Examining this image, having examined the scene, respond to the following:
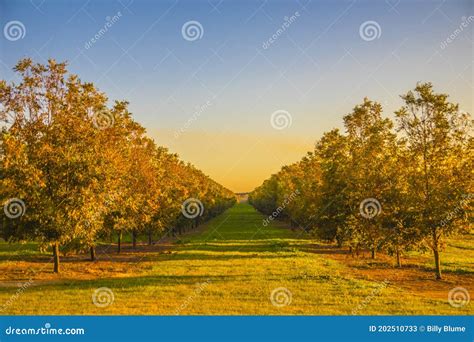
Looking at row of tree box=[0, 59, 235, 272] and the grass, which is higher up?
row of tree box=[0, 59, 235, 272]

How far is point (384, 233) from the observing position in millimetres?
30062

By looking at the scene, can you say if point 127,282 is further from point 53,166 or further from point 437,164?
point 437,164

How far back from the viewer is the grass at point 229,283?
18562mm

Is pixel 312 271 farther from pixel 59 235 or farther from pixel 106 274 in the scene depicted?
pixel 59 235

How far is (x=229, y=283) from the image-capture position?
25312 millimetres

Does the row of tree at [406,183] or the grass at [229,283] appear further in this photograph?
the row of tree at [406,183]

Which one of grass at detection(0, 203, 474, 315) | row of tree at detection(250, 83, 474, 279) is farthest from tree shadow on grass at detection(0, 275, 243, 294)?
row of tree at detection(250, 83, 474, 279)

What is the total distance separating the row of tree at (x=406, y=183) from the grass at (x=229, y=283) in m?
3.30

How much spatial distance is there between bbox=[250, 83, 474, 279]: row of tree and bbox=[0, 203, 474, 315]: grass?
330 centimetres

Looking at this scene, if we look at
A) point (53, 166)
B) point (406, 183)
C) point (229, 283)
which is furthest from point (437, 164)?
point (53, 166)

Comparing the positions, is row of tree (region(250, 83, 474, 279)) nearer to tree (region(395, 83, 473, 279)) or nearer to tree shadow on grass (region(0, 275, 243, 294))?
tree (region(395, 83, 473, 279))

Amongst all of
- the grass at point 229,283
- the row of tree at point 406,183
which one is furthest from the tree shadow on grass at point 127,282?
the row of tree at point 406,183

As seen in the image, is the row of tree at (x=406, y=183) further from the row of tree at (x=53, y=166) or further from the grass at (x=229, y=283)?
the row of tree at (x=53, y=166)

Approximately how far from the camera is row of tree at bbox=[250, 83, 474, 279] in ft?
90.9
